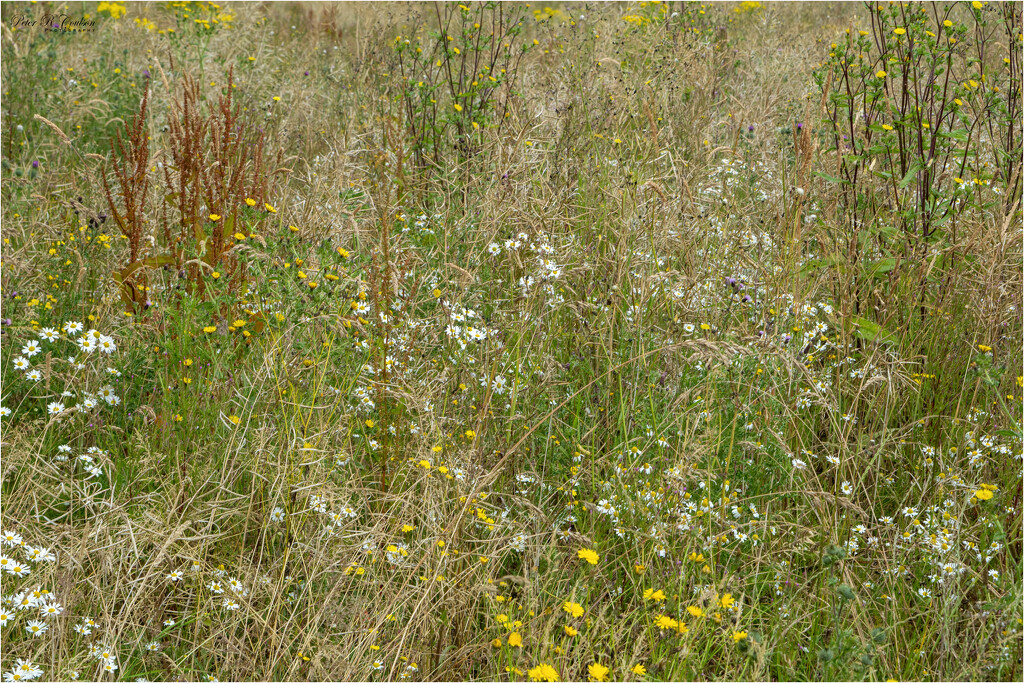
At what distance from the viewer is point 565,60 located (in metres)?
4.77

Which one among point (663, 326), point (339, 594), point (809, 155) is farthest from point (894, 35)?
point (339, 594)

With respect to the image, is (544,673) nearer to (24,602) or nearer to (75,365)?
(24,602)

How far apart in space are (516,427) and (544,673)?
942 mm

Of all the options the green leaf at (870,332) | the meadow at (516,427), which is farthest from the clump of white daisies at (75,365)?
the green leaf at (870,332)

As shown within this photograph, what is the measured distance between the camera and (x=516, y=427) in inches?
96.7

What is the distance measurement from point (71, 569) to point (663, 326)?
6.62 feet

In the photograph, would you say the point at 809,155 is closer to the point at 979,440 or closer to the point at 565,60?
the point at 979,440

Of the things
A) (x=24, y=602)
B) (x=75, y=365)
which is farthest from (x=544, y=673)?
(x=75, y=365)

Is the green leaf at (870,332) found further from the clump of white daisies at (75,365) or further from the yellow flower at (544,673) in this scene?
the clump of white daisies at (75,365)

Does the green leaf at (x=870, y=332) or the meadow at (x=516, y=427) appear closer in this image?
the meadow at (x=516, y=427)

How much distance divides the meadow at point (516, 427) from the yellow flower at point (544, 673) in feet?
0.16

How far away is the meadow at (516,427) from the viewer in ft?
5.97

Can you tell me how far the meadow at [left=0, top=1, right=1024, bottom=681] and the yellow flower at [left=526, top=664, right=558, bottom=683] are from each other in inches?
2.0

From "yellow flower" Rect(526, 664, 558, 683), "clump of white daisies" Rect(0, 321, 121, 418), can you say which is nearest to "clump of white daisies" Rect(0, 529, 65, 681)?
"clump of white daisies" Rect(0, 321, 121, 418)
